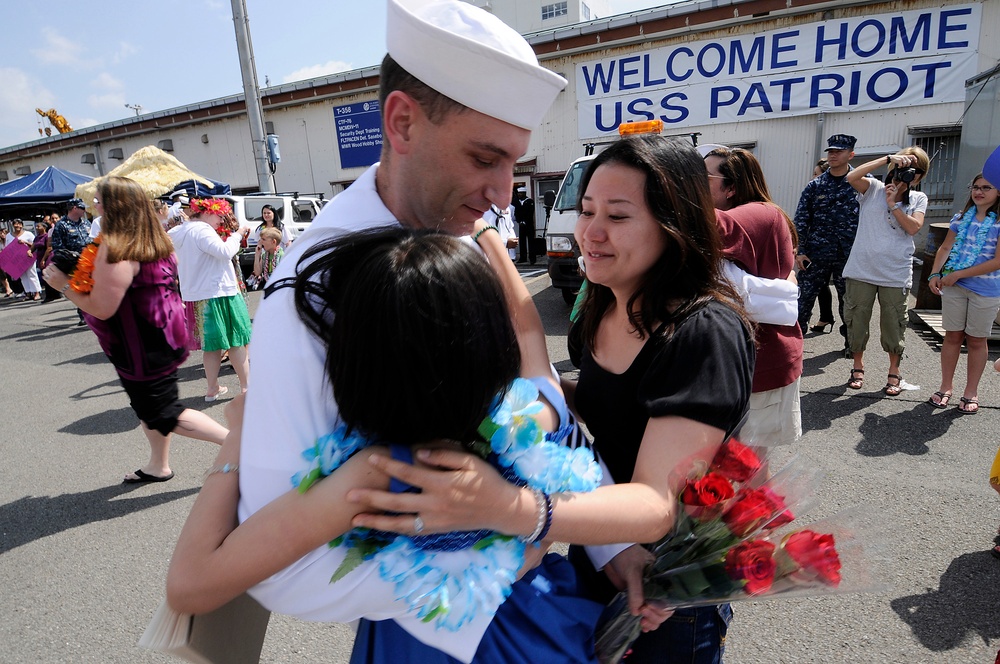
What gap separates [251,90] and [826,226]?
36.0 ft

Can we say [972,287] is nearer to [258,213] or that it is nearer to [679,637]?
[679,637]

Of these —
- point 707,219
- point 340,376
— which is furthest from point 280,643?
point 707,219

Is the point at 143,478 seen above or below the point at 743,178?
below

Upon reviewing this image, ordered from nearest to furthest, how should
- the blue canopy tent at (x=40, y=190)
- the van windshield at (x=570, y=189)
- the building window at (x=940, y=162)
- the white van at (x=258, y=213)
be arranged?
the van windshield at (x=570, y=189) < the building window at (x=940, y=162) < the white van at (x=258, y=213) < the blue canopy tent at (x=40, y=190)

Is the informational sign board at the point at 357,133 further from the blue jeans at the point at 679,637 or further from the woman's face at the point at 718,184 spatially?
the blue jeans at the point at 679,637

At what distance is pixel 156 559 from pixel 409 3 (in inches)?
120

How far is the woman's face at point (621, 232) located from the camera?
1.37 metres

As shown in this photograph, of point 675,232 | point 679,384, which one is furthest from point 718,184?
point 679,384

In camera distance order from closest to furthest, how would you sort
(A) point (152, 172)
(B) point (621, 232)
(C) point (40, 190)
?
1. (B) point (621, 232)
2. (A) point (152, 172)
3. (C) point (40, 190)

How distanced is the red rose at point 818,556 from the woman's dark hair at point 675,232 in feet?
1.58

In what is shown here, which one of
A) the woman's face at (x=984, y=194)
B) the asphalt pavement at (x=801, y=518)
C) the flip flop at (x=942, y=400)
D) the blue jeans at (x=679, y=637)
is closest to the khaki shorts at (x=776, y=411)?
the asphalt pavement at (x=801, y=518)

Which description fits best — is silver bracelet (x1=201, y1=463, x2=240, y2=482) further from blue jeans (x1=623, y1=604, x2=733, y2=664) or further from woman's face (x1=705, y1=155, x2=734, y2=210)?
woman's face (x1=705, y1=155, x2=734, y2=210)

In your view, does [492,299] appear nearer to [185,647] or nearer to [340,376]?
[340,376]

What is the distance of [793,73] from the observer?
1210 centimetres
